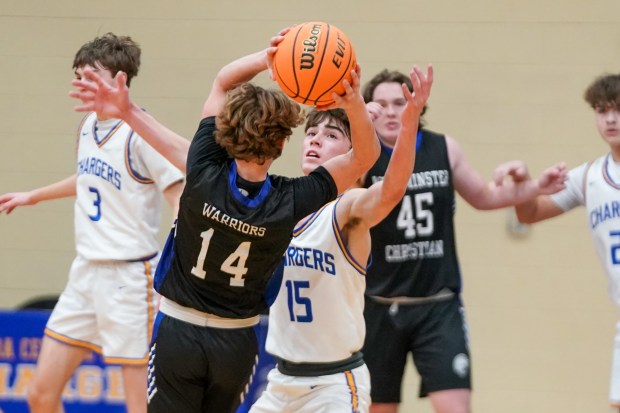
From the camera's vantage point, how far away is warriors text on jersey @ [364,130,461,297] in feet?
16.0

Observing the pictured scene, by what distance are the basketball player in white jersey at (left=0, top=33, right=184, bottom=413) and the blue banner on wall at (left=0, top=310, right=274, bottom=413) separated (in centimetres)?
44

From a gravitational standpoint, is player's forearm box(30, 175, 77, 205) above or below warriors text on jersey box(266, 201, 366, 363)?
above

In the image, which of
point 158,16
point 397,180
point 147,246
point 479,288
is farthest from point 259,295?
point 158,16

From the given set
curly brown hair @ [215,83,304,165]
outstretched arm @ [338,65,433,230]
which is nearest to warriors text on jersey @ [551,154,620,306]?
outstretched arm @ [338,65,433,230]

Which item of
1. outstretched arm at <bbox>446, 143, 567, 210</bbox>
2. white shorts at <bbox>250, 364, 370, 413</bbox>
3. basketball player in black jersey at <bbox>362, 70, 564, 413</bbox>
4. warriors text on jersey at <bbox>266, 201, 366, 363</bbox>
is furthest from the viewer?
basketball player in black jersey at <bbox>362, 70, 564, 413</bbox>

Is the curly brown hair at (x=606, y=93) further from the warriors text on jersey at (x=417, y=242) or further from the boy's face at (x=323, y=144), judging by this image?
the boy's face at (x=323, y=144)

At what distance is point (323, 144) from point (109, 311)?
1.66 metres

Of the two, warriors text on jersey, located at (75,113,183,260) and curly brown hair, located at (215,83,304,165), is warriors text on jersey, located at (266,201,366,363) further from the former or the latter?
warriors text on jersey, located at (75,113,183,260)

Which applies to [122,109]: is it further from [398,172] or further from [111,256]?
[111,256]

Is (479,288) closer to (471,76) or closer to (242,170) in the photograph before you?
(471,76)

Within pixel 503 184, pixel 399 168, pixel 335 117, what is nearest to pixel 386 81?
pixel 503 184

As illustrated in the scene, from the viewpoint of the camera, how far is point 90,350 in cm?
530

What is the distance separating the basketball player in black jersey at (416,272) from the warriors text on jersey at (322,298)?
0.83 meters

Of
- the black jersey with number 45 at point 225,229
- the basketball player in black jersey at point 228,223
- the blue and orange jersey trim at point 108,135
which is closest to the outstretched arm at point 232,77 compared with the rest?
the basketball player in black jersey at point 228,223
